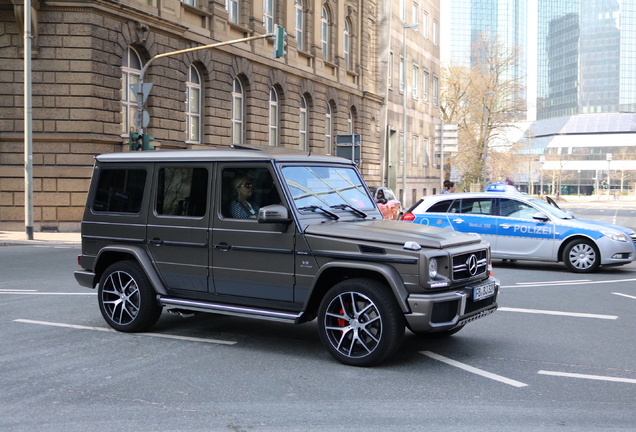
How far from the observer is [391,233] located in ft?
21.7

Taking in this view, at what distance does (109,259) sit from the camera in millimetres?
8195

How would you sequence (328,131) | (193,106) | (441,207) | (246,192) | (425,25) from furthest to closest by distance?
(425,25)
(328,131)
(193,106)
(441,207)
(246,192)

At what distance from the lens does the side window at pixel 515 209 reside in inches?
598

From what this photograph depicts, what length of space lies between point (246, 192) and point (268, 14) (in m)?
29.0

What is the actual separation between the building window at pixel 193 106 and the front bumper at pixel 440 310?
23.2 metres

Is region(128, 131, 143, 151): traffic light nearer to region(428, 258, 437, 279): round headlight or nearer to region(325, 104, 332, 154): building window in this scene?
region(428, 258, 437, 279): round headlight

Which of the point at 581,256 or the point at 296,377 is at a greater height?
the point at 581,256

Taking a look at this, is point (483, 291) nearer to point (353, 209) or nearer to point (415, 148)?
point (353, 209)

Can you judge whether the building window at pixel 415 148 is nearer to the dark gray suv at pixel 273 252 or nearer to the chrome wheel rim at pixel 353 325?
the dark gray suv at pixel 273 252

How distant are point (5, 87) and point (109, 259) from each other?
694 inches

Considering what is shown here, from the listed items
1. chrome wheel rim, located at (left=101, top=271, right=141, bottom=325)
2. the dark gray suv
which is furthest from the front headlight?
chrome wheel rim, located at (left=101, top=271, right=141, bottom=325)

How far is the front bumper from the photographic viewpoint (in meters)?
6.22

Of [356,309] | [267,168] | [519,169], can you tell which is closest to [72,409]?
[356,309]

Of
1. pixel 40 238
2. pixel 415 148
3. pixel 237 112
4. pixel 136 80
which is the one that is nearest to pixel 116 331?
pixel 40 238
